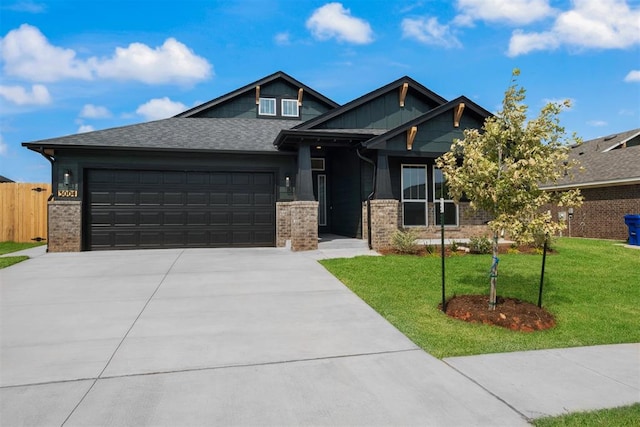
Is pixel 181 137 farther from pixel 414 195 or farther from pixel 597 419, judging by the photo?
pixel 597 419

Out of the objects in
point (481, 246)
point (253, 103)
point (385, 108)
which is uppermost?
point (253, 103)

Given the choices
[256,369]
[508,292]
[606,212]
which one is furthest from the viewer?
[606,212]

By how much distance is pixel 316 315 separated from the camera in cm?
531

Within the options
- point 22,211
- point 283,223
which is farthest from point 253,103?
point 22,211

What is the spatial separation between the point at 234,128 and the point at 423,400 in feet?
46.4

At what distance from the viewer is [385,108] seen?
14.1 m

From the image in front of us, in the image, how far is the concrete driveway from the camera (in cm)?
284

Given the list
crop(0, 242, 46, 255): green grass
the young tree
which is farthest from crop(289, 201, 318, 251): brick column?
crop(0, 242, 46, 255): green grass

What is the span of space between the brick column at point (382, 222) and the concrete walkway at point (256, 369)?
5093 millimetres

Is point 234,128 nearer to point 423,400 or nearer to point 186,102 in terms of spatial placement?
point 186,102

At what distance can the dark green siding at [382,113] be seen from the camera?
13.5 meters

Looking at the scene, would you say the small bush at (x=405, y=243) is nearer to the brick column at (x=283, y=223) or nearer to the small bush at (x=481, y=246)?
the small bush at (x=481, y=246)

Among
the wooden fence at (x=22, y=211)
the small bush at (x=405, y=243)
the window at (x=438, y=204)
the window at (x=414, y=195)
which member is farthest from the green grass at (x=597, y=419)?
the wooden fence at (x=22, y=211)

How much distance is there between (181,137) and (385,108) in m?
7.54
